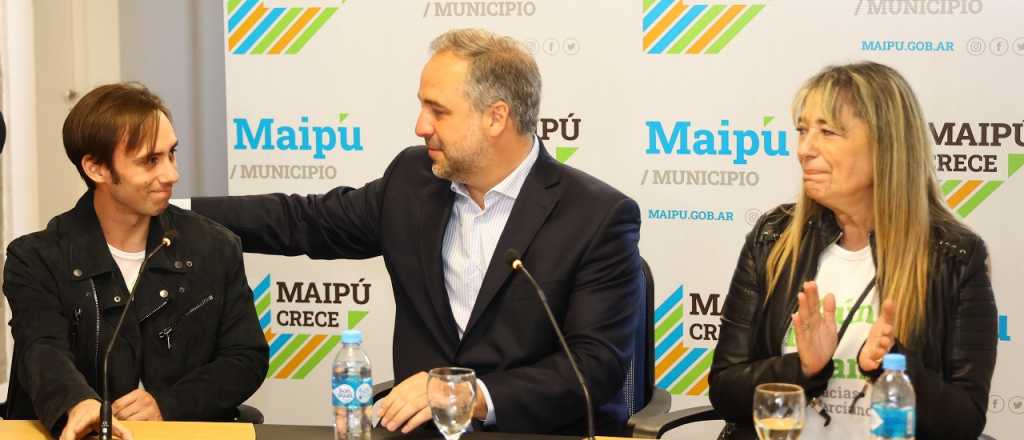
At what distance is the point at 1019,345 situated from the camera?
13.1 feet

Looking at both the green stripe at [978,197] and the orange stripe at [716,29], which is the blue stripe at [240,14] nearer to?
the orange stripe at [716,29]

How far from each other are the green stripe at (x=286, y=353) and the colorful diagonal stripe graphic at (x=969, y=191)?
2364 mm

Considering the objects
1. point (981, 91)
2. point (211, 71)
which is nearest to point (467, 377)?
point (981, 91)

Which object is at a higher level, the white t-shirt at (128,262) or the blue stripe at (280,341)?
the white t-shirt at (128,262)

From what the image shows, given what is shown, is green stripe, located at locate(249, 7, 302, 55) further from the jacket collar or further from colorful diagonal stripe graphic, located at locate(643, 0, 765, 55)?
the jacket collar

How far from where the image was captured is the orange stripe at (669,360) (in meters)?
4.27

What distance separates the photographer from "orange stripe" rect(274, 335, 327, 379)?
4520 mm

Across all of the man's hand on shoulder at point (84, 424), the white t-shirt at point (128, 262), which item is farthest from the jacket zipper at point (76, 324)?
the man's hand on shoulder at point (84, 424)

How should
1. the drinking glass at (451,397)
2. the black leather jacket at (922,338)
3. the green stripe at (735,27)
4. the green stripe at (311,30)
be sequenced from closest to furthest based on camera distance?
1. the drinking glass at (451,397)
2. the black leather jacket at (922,338)
3. the green stripe at (735,27)
4. the green stripe at (311,30)

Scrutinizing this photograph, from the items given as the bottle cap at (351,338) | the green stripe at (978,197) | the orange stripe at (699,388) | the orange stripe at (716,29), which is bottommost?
the orange stripe at (699,388)

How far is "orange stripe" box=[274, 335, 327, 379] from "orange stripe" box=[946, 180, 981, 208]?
230cm

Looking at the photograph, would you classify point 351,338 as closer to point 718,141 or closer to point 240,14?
point 718,141

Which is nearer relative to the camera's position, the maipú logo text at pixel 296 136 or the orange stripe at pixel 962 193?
the orange stripe at pixel 962 193

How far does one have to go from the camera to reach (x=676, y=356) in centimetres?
428
